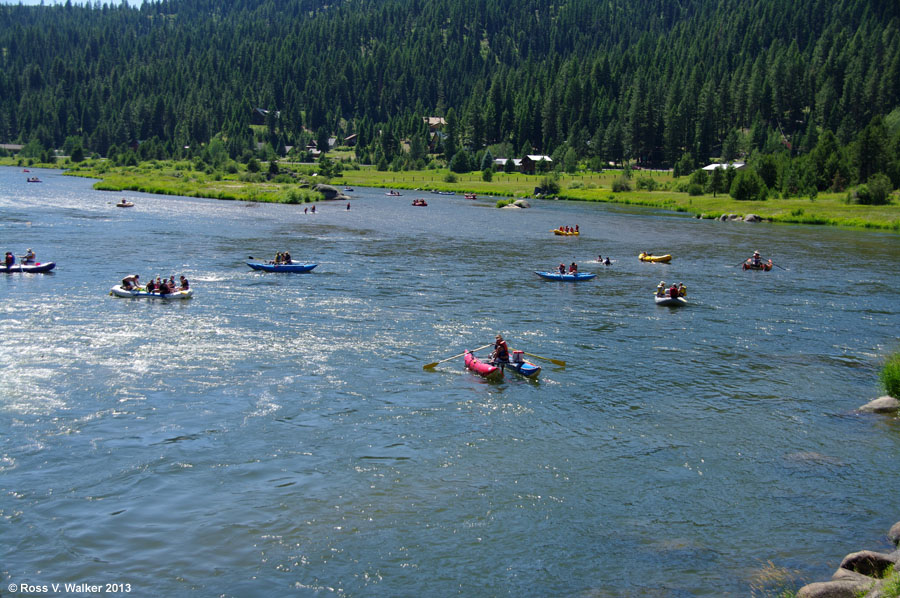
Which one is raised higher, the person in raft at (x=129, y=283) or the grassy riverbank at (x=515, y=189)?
the grassy riverbank at (x=515, y=189)

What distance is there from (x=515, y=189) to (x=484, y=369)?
135 meters

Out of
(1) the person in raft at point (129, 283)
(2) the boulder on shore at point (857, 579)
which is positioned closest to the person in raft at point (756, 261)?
(1) the person in raft at point (129, 283)

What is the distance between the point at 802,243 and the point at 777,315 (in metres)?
40.3

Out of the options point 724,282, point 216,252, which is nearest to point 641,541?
point 724,282

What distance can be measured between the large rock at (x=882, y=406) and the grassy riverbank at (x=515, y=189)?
260 feet

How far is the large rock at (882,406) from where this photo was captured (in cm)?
2895

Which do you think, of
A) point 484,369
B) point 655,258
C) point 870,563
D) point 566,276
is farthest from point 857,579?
point 655,258

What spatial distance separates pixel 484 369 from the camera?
3322 centimetres

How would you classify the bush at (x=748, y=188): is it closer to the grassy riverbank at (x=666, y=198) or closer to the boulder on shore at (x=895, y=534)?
the grassy riverbank at (x=666, y=198)

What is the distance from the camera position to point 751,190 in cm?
12731

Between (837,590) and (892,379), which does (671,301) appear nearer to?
(892,379)

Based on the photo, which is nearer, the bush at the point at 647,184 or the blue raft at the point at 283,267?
the blue raft at the point at 283,267

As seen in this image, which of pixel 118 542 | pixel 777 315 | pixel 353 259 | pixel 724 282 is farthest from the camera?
pixel 353 259

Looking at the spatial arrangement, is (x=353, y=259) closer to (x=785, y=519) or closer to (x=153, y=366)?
(x=153, y=366)
